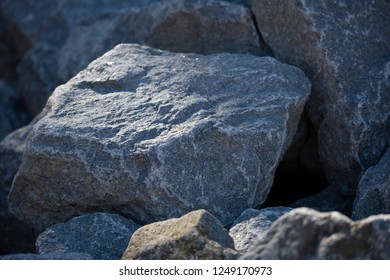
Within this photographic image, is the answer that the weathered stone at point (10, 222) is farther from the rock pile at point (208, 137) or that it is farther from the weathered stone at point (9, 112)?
the weathered stone at point (9, 112)

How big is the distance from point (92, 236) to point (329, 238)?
93 cm

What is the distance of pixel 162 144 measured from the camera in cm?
257

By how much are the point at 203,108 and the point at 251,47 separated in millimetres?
560

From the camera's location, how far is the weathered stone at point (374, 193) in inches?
99.8

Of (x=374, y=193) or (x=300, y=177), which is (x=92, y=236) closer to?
(x=374, y=193)

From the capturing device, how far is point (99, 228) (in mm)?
2562

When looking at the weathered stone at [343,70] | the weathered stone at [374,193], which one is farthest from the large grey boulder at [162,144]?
the weathered stone at [374,193]

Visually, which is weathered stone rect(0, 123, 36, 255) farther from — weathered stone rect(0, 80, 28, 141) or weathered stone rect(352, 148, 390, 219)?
weathered stone rect(352, 148, 390, 219)

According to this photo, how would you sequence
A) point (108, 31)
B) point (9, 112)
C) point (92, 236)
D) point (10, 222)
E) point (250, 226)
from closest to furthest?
1. point (250, 226)
2. point (92, 236)
3. point (10, 222)
4. point (108, 31)
5. point (9, 112)

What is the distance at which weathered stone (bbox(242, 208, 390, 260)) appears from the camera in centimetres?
188

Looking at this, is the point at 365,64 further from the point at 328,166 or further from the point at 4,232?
the point at 4,232

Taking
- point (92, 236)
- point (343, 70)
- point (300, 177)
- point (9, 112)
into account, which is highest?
point (343, 70)

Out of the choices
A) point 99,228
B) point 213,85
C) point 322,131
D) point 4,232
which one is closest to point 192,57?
point 213,85

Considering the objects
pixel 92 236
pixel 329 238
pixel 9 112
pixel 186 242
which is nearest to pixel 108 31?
pixel 9 112
